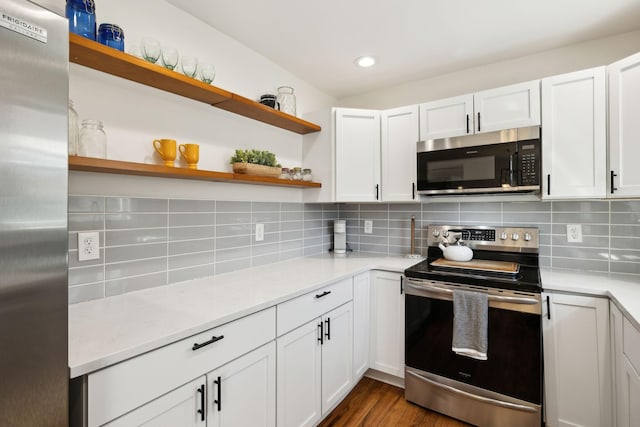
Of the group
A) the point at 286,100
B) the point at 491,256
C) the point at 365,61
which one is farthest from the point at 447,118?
the point at 286,100

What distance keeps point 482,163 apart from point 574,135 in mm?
502

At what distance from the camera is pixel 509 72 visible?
2309 mm

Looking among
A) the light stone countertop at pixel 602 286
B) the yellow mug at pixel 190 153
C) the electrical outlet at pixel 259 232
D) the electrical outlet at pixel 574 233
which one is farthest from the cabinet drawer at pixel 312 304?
the electrical outlet at pixel 574 233

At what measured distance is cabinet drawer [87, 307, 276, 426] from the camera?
89cm

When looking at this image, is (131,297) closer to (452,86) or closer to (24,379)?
(24,379)

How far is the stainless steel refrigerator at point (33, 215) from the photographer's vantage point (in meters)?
0.66

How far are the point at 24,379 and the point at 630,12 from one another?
302 cm

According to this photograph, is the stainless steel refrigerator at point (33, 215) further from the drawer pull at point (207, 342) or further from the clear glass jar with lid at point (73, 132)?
the clear glass jar with lid at point (73, 132)

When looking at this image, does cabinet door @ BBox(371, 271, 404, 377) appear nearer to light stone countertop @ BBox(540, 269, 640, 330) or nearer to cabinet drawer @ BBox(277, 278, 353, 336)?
cabinet drawer @ BBox(277, 278, 353, 336)

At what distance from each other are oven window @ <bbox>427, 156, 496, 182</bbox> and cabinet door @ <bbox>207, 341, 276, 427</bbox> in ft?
5.25

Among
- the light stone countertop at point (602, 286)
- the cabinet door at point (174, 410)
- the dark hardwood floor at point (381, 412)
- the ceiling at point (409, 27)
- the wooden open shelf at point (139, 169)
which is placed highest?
the ceiling at point (409, 27)

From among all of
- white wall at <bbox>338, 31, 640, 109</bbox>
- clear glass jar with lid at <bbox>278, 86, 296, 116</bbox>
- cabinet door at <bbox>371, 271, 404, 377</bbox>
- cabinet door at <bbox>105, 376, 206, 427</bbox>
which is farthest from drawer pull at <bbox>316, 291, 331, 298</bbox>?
white wall at <bbox>338, 31, 640, 109</bbox>

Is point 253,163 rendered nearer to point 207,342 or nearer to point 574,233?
point 207,342

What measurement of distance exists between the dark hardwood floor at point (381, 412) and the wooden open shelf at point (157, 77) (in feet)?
6.48
